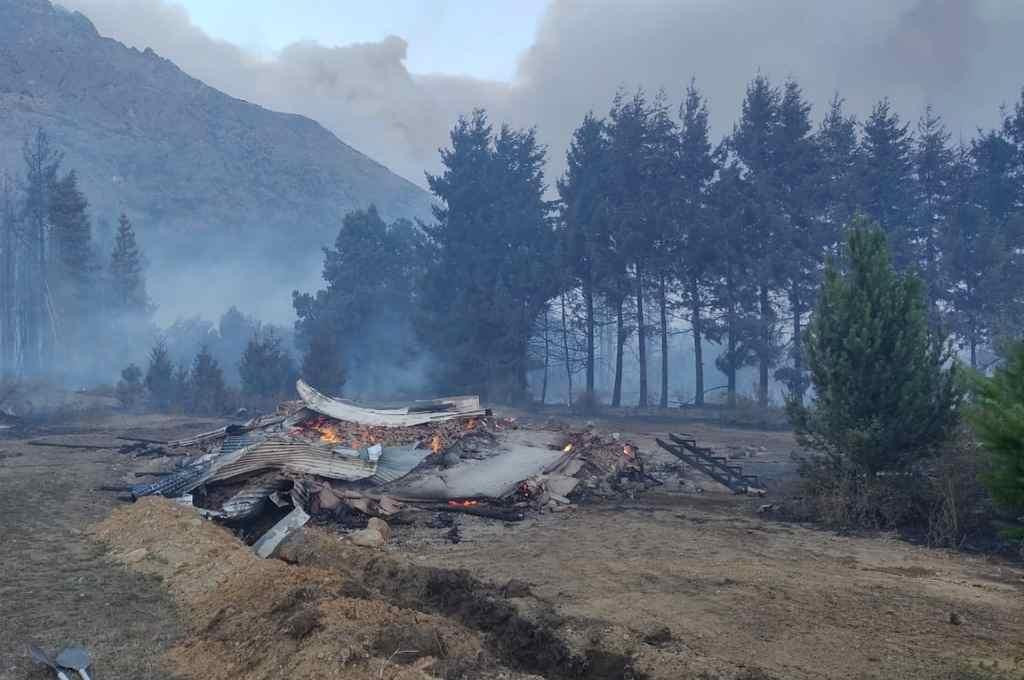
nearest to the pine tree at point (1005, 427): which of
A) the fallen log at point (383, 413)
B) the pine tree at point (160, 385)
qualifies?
the fallen log at point (383, 413)

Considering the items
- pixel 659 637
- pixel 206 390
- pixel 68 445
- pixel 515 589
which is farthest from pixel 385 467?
pixel 206 390

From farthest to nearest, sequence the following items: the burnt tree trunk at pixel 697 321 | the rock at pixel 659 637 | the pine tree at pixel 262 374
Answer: the pine tree at pixel 262 374 < the burnt tree trunk at pixel 697 321 < the rock at pixel 659 637

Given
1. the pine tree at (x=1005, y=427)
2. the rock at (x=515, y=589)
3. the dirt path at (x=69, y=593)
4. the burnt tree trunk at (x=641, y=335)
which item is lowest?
the dirt path at (x=69, y=593)

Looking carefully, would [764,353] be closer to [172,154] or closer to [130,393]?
[130,393]

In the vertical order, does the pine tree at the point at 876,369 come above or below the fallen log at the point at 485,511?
above

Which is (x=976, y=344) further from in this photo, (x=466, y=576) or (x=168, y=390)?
(x=168, y=390)

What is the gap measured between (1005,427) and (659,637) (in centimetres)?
333

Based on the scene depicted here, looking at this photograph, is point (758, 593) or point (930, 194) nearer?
point (758, 593)

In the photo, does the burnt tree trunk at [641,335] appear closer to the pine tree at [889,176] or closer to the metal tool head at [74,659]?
the pine tree at [889,176]

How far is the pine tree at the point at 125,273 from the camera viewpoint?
5734cm

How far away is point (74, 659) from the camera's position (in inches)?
253

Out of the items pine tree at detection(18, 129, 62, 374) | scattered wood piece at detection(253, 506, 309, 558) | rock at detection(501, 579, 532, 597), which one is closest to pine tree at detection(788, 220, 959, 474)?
rock at detection(501, 579, 532, 597)

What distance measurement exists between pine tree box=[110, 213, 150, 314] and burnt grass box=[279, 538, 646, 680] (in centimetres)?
5458

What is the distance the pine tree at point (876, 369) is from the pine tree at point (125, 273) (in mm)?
55935
